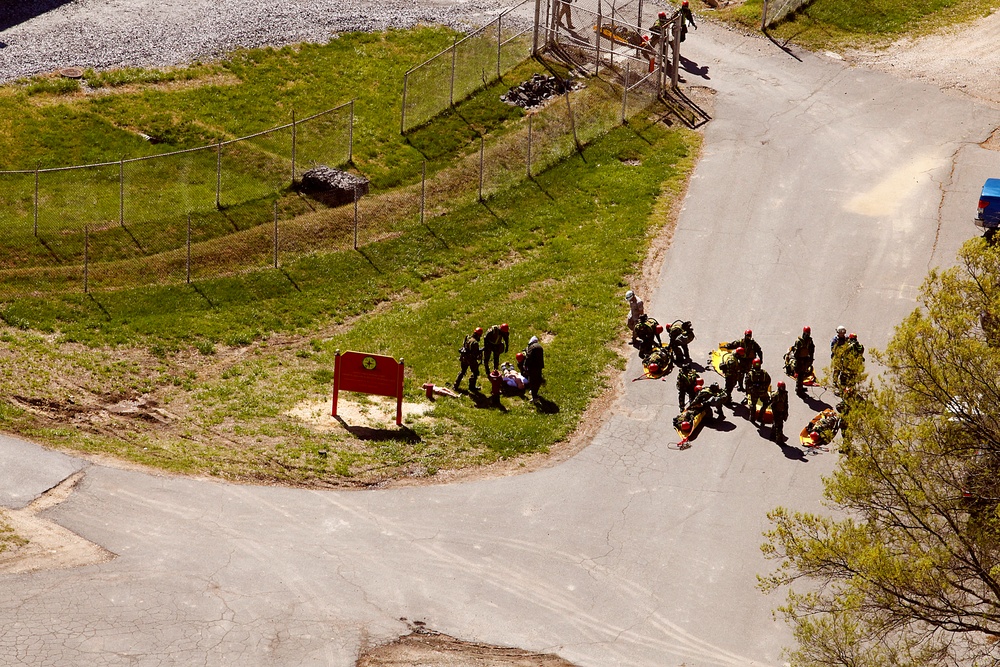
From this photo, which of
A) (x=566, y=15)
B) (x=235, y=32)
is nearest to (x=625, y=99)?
(x=566, y=15)

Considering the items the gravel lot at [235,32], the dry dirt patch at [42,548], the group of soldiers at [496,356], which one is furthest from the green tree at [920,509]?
the gravel lot at [235,32]

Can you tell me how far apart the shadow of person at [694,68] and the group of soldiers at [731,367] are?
16.1 m

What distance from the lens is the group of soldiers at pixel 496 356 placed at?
3080 cm

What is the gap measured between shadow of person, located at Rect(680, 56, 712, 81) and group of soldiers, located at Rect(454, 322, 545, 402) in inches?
740

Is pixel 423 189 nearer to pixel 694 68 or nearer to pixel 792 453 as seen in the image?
pixel 694 68

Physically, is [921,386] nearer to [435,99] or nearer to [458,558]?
[458,558]

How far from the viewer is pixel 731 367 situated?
2983 cm

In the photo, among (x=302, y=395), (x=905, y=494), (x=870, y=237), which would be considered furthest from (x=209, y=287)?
(x=905, y=494)

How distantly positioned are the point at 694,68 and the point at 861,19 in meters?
7.50

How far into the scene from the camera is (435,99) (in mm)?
43938

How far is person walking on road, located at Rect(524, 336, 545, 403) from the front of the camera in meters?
30.8

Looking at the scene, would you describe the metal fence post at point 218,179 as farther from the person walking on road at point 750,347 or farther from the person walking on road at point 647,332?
the person walking on road at point 750,347

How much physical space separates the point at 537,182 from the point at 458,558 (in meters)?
18.7

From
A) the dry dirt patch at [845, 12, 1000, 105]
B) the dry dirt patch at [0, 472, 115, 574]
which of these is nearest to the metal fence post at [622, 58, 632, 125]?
the dry dirt patch at [845, 12, 1000, 105]
